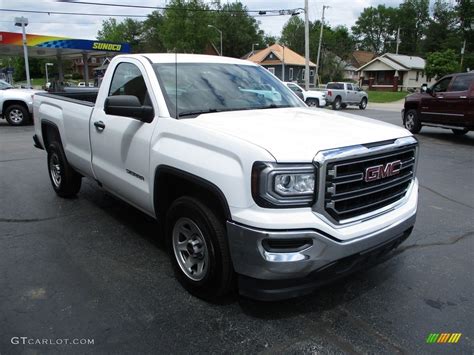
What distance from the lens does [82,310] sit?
3.24 m

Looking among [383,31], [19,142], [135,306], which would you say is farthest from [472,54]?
[135,306]

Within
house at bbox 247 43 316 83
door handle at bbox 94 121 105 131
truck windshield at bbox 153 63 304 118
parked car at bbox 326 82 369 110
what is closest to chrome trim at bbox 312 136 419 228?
truck windshield at bbox 153 63 304 118

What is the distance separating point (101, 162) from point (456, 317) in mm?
3591

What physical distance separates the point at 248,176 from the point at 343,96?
27.3 meters

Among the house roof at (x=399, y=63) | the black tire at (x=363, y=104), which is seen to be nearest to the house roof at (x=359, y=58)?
the house roof at (x=399, y=63)

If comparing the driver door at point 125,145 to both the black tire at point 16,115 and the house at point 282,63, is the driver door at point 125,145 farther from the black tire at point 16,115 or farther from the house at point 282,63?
the house at point 282,63

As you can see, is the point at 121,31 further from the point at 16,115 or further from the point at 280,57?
the point at 16,115

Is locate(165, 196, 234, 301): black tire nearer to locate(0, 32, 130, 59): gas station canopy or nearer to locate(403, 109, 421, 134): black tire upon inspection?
locate(403, 109, 421, 134): black tire

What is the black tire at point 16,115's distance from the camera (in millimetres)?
15477

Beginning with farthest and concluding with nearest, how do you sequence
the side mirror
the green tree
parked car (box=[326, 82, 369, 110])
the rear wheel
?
the green tree
the rear wheel
parked car (box=[326, 82, 369, 110])
the side mirror

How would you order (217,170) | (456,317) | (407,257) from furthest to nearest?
(407,257)
(456,317)
(217,170)

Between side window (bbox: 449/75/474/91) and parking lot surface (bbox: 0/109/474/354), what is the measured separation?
8.30 metres

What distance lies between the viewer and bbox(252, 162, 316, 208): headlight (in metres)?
2.63

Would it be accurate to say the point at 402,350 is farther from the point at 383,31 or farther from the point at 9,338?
the point at 383,31
